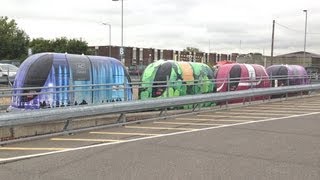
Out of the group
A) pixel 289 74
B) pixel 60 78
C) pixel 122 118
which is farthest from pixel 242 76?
pixel 122 118

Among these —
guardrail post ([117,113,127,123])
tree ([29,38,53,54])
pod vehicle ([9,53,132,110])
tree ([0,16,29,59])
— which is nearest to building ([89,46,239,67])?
tree ([29,38,53,54])

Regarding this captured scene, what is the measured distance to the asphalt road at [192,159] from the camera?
27.6 ft

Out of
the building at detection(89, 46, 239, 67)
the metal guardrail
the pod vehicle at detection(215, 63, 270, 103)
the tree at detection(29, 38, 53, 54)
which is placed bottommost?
the metal guardrail

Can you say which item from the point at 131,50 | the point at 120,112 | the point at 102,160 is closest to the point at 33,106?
the point at 120,112

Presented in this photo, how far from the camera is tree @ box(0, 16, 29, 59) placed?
80.9 meters

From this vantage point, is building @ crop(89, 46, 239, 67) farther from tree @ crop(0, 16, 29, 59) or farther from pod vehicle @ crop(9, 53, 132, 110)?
pod vehicle @ crop(9, 53, 132, 110)

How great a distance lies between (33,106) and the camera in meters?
17.7

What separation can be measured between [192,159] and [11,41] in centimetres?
7580

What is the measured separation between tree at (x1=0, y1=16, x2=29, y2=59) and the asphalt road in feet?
234

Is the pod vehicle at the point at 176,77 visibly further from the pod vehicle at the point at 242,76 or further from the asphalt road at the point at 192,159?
the asphalt road at the point at 192,159

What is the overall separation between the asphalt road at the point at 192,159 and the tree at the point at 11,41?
2813 inches

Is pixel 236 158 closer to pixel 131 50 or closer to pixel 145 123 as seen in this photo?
pixel 145 123

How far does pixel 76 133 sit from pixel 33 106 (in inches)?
190

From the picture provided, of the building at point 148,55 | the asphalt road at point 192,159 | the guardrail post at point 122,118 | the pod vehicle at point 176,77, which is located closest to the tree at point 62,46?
the building at point 148,55
